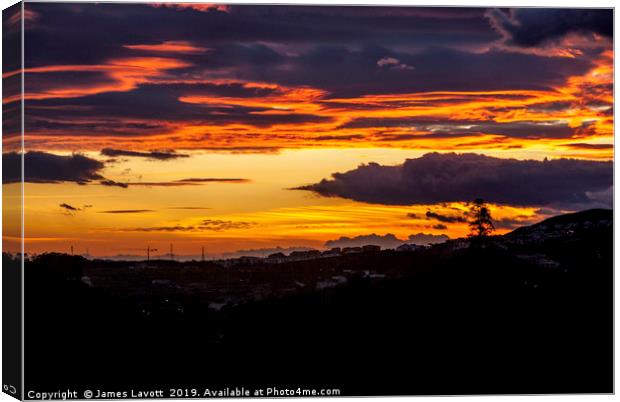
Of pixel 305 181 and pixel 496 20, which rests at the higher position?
pixel 496 20

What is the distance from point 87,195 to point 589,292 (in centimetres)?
714

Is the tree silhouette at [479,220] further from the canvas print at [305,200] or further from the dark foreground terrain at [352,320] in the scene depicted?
the dark foreground terrain at [352,320]

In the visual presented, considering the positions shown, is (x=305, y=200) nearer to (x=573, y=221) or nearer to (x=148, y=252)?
(x=148, y=252)

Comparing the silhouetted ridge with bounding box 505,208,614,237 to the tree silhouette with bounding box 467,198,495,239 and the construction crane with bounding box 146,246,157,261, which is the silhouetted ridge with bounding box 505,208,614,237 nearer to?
the tree silhouette with bounding box 467,198,495,239

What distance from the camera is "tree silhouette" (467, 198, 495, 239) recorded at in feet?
78.8

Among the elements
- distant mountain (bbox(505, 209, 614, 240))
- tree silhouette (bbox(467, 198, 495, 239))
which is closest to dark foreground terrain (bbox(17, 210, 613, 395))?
distant mountain (bbox(505, 209, 614, 240))

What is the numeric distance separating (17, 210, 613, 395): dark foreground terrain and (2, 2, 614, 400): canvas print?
0.10 ft

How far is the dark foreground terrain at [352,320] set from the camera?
23000mm

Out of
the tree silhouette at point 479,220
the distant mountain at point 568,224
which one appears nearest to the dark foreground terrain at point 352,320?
the distant mountain at point 568,224

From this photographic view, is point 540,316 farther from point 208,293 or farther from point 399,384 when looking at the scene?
point 208,293

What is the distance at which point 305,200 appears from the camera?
23656 millimetres

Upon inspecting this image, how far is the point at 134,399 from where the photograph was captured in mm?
23156

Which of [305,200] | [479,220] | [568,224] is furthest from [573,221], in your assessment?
[305,200]

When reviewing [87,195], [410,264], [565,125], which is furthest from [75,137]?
[565,125]
